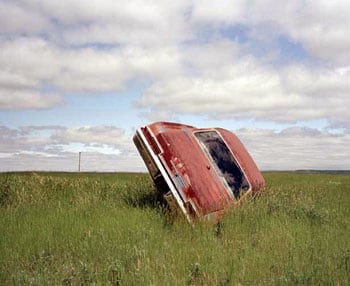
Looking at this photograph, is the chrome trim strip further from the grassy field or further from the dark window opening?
the dark window opening

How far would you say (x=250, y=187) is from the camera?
941 cm

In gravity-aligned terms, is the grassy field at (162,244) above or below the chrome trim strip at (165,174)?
below

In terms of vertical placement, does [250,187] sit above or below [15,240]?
above

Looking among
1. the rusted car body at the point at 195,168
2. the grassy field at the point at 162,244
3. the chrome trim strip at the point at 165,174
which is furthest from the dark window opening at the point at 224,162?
the chrome trim strip at the point at 165,174

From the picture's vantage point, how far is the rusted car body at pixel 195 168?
791 cm

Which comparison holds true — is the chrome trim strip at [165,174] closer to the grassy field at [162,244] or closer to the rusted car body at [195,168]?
the rusted car body at [195,168]

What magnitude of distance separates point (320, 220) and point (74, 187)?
20.8 feet

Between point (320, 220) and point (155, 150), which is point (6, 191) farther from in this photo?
point (320, 220)

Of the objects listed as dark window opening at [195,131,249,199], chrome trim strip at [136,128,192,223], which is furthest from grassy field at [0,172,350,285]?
dark window opening at [195,131,249,199]

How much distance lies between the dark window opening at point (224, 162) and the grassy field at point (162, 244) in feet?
1.59

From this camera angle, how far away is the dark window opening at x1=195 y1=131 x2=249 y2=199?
29.6 ft

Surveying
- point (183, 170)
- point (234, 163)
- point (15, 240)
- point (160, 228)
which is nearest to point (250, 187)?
point (234, 163)

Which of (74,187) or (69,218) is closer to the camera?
(69,218)

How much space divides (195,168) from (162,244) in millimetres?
2198
